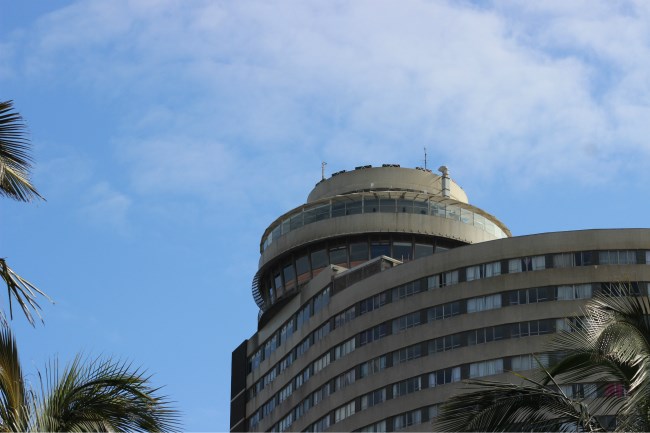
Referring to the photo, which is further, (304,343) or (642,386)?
(304,343)

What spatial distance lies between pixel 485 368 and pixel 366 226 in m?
30.3

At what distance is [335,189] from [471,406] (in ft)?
395

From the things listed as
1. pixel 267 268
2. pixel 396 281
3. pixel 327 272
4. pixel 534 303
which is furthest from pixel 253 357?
pixel 534 303

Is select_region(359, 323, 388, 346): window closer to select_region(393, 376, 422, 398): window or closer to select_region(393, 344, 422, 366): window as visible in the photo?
select_region(393, 344, 422, 366): window

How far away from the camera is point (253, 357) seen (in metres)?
142

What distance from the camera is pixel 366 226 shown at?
136625 mm

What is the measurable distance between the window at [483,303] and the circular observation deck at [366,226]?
77.1 ft

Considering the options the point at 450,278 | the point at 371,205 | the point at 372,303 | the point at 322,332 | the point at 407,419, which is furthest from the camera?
the point at 371,205

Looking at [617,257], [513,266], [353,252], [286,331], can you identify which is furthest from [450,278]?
[286,331]

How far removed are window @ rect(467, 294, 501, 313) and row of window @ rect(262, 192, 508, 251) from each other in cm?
2634

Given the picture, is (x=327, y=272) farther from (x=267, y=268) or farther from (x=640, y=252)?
(x=640, y=252)

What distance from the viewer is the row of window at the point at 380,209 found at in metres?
139

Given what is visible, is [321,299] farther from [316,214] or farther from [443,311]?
[443,311]

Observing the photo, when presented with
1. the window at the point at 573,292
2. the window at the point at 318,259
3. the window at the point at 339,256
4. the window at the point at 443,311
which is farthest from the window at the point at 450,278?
the window at the point at 318,259
